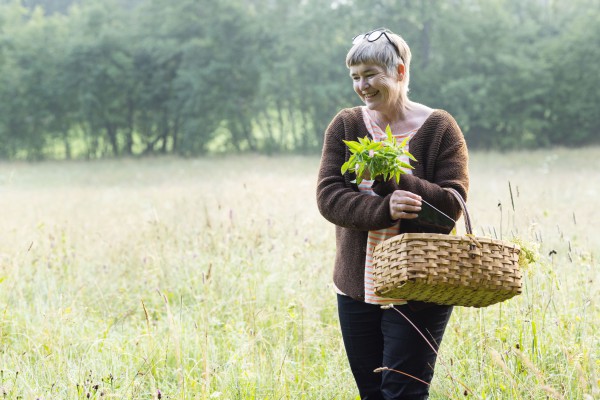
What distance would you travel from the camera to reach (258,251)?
600cm

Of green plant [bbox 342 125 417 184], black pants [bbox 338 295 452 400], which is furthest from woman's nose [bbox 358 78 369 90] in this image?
black pants [bbox 338 295 452 400]

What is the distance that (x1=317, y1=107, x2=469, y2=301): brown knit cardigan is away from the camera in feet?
8.37

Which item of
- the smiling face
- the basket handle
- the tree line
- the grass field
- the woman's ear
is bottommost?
the grass field

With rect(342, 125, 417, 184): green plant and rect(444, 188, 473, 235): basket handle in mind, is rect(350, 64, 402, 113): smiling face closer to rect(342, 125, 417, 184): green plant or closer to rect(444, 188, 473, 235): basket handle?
rect(342, 125, 417, 184): green plant

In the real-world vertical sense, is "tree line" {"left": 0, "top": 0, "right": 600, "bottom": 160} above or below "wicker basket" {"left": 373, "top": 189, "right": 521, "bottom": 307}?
above

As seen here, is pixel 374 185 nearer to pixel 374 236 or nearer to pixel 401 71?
pixel 374 236

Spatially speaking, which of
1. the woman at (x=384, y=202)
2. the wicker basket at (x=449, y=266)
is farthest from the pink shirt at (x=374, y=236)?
the wicker basket at (x=449, y=266)

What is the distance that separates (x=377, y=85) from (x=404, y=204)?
54cm

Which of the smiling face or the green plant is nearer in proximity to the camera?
the green plant

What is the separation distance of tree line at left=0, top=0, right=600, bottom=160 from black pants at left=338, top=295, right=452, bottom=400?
3092cm

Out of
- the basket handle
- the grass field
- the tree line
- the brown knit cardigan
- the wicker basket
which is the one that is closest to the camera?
the wicker basket

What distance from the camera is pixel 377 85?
8.72ft

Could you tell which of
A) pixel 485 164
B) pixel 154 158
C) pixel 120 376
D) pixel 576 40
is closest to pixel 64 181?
pixel 154 158

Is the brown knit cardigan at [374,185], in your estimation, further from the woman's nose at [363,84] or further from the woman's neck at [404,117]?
the woman's nose at [363,84]
